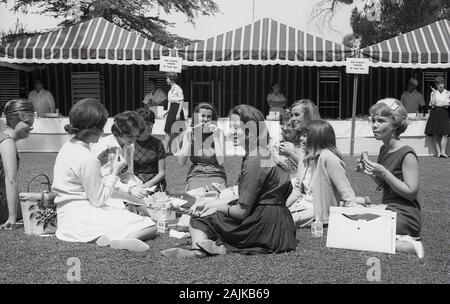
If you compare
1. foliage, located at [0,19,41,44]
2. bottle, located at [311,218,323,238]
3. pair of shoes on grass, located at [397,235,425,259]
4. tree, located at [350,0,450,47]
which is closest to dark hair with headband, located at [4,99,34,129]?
bottle, located at [311,218,323,238]

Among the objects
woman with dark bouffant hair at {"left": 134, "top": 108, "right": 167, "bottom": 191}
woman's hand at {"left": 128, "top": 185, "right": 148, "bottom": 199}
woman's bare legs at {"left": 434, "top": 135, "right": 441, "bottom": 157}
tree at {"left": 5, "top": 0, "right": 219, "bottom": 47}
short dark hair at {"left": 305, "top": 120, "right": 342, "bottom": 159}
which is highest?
tree at {"left": 5, "top": 0, "right": 219, "bottom": 47}

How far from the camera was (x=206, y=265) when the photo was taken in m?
3.80

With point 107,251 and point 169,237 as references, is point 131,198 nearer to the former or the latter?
point 169,237

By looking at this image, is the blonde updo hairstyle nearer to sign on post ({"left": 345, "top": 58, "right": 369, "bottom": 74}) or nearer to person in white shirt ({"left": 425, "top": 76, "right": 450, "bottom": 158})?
sign on post ({"left": 345, "top": 58, "right": 369, "bottom": 74})

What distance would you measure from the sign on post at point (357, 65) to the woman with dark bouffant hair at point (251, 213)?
7.80 metres

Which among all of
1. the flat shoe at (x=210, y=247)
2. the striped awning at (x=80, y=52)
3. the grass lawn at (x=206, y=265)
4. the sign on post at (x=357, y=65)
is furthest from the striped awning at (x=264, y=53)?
the flat shoe at (x=210, y=247)

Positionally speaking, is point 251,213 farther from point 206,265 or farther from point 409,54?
point 409,54

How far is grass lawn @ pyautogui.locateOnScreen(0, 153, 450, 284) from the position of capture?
353cm

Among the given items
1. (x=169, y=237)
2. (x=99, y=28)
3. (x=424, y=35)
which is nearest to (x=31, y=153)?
(x=99, y=28)

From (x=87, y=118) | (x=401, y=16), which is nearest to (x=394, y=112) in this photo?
Answer: (x=87, y=118)

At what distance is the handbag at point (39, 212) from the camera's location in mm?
4590

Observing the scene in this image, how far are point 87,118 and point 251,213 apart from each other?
144cm

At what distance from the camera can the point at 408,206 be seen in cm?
432

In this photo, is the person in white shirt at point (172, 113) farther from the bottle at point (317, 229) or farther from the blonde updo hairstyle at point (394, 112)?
the blonde updo hairstyle at point (394, 112)
